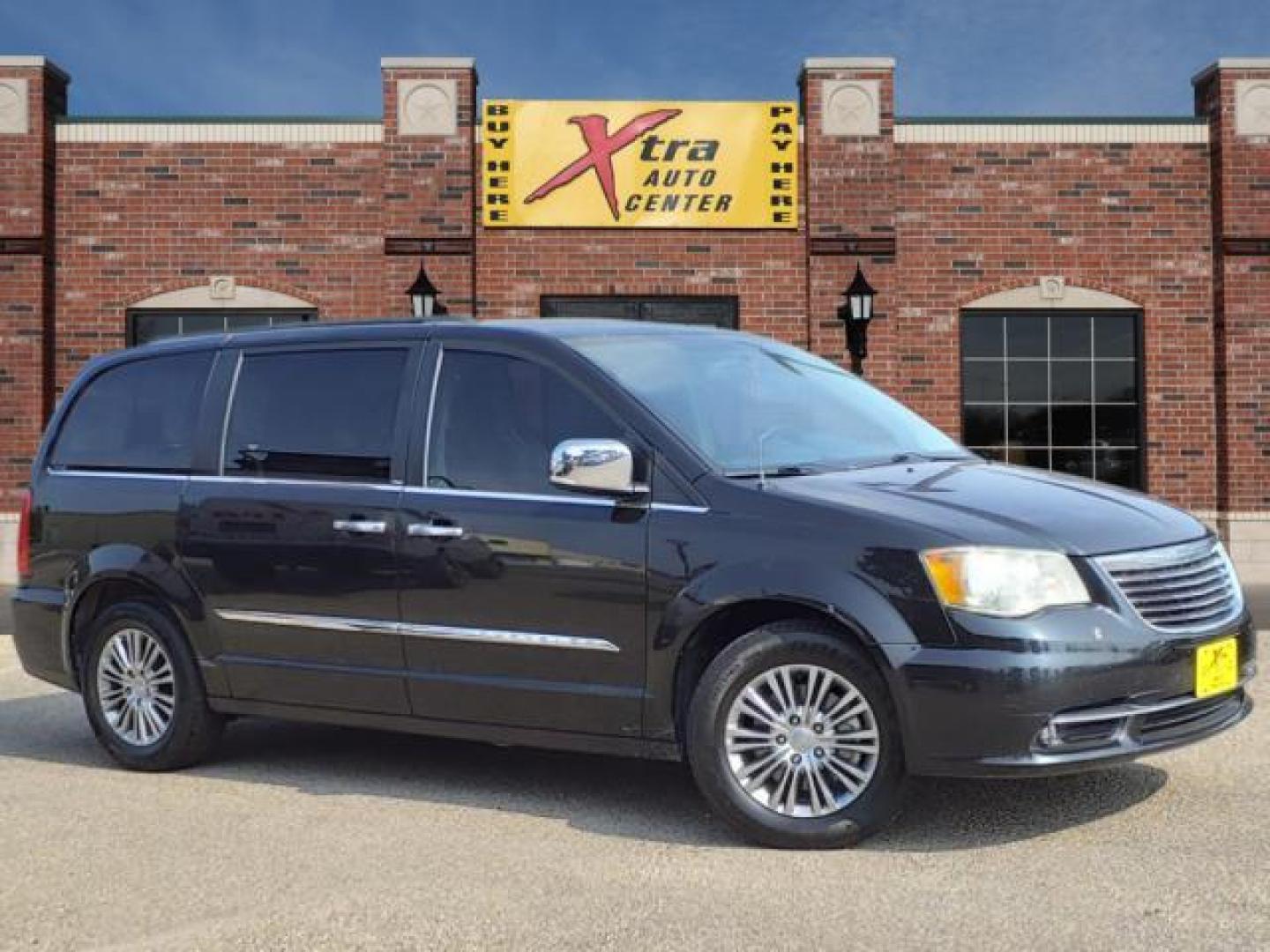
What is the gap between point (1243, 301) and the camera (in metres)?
17.2

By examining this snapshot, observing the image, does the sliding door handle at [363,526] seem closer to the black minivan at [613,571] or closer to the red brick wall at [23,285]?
the black minivan at [613,571]

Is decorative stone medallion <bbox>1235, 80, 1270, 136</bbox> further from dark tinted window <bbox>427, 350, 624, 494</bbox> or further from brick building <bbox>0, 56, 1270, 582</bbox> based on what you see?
dark tinted window <bbox>427, 350, 624, 494</bbox>

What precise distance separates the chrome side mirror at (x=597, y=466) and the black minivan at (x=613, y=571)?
1 cm

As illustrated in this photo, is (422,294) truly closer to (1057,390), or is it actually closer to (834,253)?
(834,253)

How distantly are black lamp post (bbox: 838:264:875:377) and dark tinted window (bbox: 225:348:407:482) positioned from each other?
32.1 ft

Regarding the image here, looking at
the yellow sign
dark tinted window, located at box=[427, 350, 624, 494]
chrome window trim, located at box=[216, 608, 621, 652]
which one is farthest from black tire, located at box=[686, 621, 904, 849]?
the yellow sign

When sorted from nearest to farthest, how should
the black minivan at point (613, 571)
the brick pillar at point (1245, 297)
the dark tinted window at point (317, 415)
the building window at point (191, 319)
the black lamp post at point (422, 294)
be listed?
the black minivan at point (613, 571)
the dark tinted window at point (317, 415)
the black lamp post at point (422, 294)
the brick pillar at point (1245, 297)
the building window at point (191, 319)

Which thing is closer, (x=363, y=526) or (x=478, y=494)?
(x=478, y=494)

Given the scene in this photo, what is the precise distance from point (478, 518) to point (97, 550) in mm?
2090

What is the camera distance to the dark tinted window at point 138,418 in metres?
6.41

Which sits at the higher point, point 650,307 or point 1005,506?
point 650,307

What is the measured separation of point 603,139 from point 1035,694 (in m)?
13.5

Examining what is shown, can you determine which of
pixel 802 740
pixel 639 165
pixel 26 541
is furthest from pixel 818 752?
pixel 639 165

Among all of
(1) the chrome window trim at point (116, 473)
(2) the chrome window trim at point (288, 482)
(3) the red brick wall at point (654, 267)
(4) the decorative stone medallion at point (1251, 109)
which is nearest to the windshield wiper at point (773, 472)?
(2) the chrome window trim at point (288, 482)
